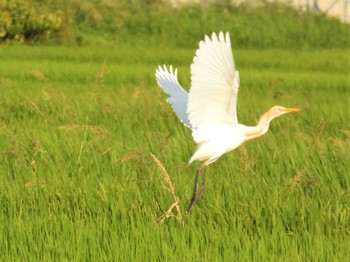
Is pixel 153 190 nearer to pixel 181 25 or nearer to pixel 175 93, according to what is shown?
pixel 175 93

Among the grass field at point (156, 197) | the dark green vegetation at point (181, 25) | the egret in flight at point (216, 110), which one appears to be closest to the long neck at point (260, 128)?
the egret in flight at point (216, 110)

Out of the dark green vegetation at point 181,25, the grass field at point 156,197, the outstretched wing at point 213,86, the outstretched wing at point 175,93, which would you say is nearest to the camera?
the outstretched wing at point 213,86

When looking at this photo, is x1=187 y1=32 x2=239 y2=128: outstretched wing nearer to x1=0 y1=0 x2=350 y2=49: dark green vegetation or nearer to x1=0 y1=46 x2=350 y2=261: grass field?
x1=0 y1=46 x2=350 y2=261: grass field

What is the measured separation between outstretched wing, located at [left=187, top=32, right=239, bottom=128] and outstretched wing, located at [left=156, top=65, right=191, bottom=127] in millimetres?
391

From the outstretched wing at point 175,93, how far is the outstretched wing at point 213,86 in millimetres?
391

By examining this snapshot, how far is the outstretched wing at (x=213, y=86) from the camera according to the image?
3.89 m

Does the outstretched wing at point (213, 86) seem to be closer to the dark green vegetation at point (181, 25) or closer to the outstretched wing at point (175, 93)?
the outstretched wing at point (175, 93)

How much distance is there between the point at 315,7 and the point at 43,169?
2216 cm

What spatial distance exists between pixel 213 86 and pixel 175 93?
24.5 inches

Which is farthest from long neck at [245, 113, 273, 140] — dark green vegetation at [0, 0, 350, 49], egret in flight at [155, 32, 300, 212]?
dark green vegetation at [0, 0, 350, 49]

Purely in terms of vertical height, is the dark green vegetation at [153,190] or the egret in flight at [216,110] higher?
the egret in flight at [216,110]

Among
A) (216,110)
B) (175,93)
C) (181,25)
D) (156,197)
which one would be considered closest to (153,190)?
(156,197)

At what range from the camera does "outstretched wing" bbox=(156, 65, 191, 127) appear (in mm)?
4489

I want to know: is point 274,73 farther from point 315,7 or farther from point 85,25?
point 315,7
